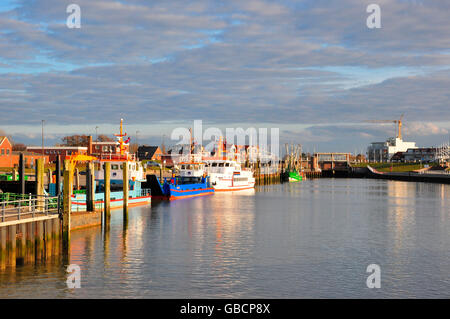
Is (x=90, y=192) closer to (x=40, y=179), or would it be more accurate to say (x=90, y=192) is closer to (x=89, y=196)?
(x=89, y=196)

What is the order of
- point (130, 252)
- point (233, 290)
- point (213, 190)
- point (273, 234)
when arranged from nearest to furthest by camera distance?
point (233, 290), point (130, 252), point (273, 234), point (213, 190)

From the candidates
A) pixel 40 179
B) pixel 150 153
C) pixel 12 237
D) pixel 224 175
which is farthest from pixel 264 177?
pixel 12 237

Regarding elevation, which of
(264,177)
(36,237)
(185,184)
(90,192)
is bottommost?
(36,237)

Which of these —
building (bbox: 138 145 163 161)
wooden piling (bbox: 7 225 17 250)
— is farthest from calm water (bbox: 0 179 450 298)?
building (bbox: 138 145 163 161)

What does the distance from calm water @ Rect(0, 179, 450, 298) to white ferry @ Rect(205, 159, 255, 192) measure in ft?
119

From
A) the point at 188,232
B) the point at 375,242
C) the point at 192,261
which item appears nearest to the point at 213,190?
the point at 188,232

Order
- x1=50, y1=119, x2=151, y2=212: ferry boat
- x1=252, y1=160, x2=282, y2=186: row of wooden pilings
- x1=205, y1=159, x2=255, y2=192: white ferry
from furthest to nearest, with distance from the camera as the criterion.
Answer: x1=252, y1=160, x2=282, y2=186: row of wooden pilings
x1=205, y1=159, x2=255, y2=192: white ferry
x1=50, y1=119, x2=151, y2=212: ferry boat

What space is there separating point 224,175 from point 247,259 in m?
61.9

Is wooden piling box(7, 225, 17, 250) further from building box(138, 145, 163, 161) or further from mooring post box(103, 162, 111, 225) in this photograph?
building box(138, 145, 163, 161)

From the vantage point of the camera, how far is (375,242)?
3912cm

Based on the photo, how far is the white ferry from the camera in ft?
301

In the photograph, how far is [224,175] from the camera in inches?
3693
